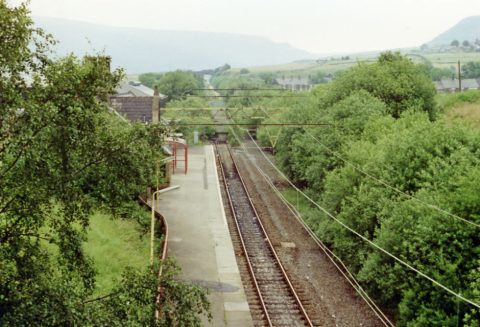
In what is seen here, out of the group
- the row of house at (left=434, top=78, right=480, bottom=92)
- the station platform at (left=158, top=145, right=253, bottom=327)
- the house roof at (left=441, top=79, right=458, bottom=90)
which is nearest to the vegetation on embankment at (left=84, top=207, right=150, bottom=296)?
the station platform at (left=158, top=145, right=253, bottom=327)

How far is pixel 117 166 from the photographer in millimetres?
10227

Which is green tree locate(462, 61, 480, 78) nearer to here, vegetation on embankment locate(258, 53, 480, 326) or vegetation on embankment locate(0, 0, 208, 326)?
vegetation on embankment locate(258, 53, 480, 326)

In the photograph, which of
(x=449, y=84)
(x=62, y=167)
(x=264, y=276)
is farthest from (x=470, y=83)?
(x=62, y=167)

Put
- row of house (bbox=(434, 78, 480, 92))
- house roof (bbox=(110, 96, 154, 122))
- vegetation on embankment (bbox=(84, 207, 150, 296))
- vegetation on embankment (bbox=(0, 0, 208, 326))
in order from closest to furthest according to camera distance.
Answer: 1. vegetation on embankment (bbox=(0, 0, 208, 326))
2. vegetation on embankment (bbox=(84, 207, 150, 296))
3. house roof (bbox=(110, 96, 154, 122))
4. row of house (bbox=(434, 78, 480, 92))

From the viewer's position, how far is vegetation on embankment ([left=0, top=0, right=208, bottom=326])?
876 centimetres

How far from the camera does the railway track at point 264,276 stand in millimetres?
19734

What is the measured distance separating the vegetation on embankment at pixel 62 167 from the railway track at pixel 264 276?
9.97m

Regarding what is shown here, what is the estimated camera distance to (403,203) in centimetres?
1941

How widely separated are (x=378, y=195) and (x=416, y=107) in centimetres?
1624

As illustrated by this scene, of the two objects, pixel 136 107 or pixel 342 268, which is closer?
pixel 342 268

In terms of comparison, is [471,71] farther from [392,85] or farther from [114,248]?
[114,248]

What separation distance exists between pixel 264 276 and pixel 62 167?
50.4 feet

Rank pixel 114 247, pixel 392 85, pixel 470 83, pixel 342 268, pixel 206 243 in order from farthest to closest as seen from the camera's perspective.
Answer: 1. pixel 470 83
2. pixel 392 85
3. pixel 206 243
4. pixel 114 247
5. pixel 342 268

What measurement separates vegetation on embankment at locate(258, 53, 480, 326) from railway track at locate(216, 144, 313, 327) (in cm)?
291
